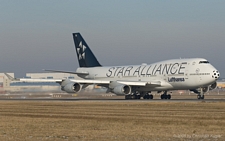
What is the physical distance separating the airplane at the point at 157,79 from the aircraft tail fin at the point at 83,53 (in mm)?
4453

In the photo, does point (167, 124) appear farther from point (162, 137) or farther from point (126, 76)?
point (126, 76)

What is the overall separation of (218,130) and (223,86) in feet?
357

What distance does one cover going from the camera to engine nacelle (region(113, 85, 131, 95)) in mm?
58312

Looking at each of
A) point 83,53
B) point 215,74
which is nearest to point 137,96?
point 215,74

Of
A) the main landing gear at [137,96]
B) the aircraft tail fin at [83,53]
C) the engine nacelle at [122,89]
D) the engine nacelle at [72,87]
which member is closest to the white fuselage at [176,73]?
the main landing gear at [137,96]

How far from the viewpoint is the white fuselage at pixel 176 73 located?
5556 cm

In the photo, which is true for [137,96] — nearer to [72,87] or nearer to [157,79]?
[157,79]

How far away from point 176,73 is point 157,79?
295 centimetres

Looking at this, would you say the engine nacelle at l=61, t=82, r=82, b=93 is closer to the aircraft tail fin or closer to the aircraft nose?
the aircraft tail fin

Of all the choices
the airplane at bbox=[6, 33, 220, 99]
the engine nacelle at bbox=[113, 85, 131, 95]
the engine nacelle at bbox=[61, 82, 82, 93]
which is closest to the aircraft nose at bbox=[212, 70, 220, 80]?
the airplane at bbox=[6, 33, 220, 99]

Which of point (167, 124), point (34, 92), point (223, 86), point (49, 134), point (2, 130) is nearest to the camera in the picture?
point (49, 134)

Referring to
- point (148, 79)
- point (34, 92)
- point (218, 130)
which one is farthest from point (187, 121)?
point (34, 92)

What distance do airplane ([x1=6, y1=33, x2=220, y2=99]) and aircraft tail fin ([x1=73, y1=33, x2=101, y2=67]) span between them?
14.6ft

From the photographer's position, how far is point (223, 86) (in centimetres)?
12738
